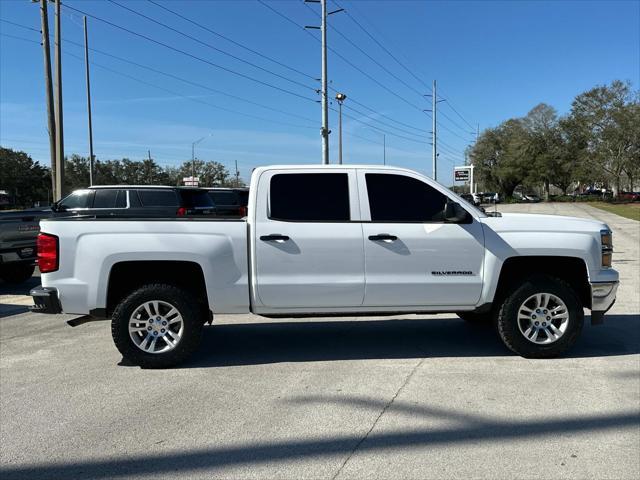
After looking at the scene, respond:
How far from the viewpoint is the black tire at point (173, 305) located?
521 centimetres

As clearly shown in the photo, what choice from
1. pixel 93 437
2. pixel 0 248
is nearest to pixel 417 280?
pixel 93 437

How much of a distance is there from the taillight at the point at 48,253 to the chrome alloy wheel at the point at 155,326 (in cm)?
89

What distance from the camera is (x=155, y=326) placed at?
17.4ft

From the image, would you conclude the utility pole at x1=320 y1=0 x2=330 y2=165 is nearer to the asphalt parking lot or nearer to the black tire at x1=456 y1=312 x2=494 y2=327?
the black tire at x1=456 y1=312 x2=494 y2=327

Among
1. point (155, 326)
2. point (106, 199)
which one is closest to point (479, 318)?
point (155, 326)

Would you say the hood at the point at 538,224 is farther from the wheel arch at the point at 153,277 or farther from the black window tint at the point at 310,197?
the wheel arch at the point at 153,277

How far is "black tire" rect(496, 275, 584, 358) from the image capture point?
5.47 metres

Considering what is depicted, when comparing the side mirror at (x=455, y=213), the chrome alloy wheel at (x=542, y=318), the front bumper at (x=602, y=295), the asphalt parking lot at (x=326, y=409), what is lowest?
the asphalt parking lot at (x=326, y=409)

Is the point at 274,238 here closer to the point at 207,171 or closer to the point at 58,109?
the point at 58,109

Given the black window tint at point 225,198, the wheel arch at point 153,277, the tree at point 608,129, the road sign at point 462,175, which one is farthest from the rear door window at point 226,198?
the tree at point 608,129

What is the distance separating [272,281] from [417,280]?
1.45 meters

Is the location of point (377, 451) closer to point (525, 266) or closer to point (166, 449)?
point (166, 449)

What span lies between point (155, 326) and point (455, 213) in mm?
3162

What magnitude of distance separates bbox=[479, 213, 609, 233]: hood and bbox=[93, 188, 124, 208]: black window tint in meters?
11.8
